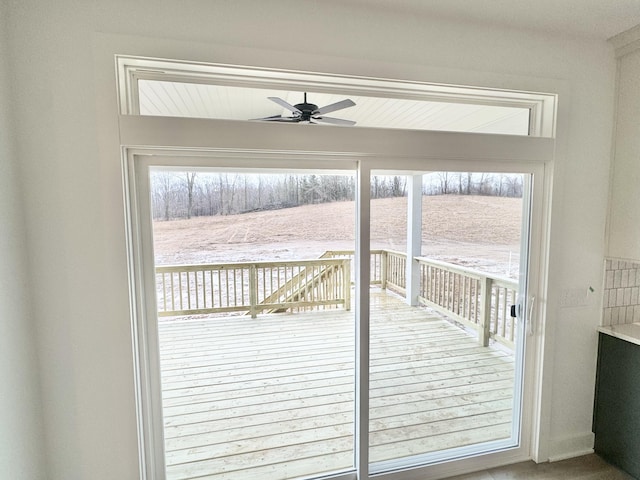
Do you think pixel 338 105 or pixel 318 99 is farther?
pixel 318 99

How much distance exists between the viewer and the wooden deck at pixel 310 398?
76.2 inches

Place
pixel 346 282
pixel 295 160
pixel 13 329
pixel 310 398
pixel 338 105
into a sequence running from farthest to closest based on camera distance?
pixel 310 398 < pixel 346 282 < pixel 338 105 < pixel 295 160 < pixel 13 329

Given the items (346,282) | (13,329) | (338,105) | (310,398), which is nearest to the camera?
(13,329)

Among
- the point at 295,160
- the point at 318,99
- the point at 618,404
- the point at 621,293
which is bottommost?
the point at 618,404

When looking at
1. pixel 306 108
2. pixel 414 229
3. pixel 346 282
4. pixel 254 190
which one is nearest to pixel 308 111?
pixel 306 108

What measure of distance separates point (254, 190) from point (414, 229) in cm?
99

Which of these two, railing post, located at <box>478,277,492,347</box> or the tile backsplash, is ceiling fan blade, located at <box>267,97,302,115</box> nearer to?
railing post, located at <box>478,277,492,347</box>

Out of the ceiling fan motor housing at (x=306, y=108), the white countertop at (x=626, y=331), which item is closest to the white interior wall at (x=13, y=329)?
the ceiling fan motor housing at (x=306, y=108)

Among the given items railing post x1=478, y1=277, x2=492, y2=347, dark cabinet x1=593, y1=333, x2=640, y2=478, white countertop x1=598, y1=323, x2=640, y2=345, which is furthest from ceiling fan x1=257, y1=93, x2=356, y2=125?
dark cabinet x1=593, y1=333, x2=640, y2=478

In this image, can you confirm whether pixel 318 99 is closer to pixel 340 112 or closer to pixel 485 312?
pixel 340 112

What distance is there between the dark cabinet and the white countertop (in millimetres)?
42

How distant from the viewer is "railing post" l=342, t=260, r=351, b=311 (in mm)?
1913

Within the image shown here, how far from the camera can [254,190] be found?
5.57ft

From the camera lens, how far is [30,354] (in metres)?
1.37
